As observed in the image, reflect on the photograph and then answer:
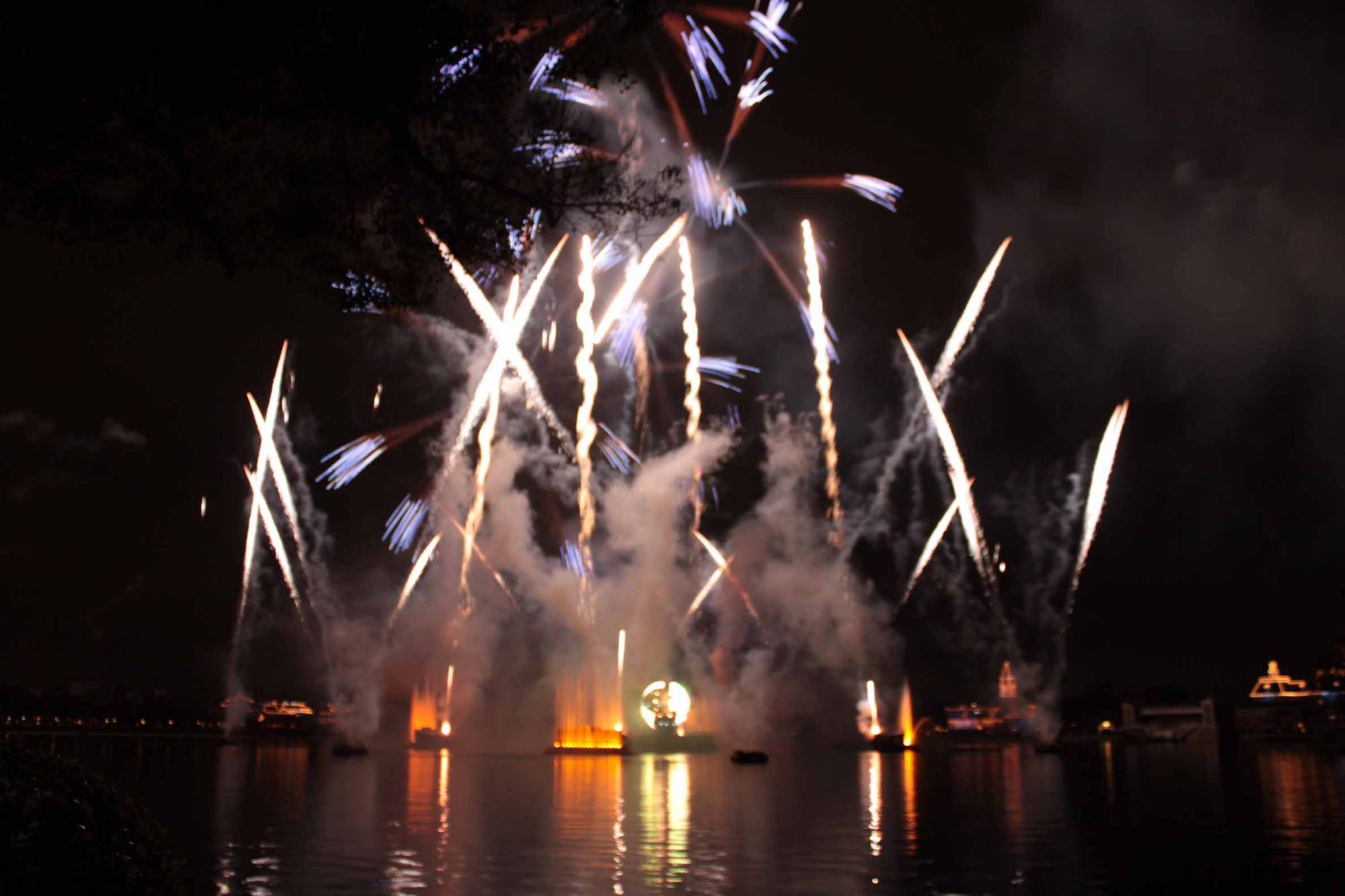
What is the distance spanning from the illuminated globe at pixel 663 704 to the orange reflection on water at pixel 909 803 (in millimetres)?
16955

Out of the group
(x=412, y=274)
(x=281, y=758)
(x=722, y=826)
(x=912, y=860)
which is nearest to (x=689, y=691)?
(x=281, y=758)

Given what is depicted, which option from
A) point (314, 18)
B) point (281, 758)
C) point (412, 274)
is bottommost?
point (281, 758)

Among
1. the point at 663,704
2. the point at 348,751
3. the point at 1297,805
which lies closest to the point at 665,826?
the point at 1297,805

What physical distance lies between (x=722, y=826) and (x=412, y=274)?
500 inches

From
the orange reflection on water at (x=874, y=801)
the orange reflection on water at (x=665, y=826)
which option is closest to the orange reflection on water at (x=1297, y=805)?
the orange reflection on water at (x=874, y=801)

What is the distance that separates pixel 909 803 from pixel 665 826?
8902mm

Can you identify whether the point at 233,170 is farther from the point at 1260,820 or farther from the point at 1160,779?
the point at 1160,779

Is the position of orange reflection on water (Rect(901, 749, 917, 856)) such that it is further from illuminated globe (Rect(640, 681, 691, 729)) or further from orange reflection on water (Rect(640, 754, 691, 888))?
Answer: illuminated globe (Rect(640, 681, 691, 729))

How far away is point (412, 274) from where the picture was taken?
11195 mm

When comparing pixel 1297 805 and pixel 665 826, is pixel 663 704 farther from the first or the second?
pixel 665 826

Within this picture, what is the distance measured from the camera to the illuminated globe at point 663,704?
68812mm

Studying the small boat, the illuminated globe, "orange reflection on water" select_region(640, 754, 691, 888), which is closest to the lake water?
"orange reflection on water" select_region(640, 754, 691, 888)

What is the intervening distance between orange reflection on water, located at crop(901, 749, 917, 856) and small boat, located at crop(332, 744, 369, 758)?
3153cm

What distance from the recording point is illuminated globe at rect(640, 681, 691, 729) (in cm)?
6881
